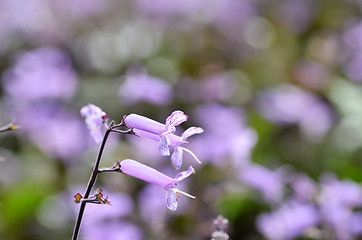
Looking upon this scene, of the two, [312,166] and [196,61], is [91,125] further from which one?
[196,61]

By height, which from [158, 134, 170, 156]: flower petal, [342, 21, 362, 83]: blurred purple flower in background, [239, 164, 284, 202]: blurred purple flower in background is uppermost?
[342, 21, 362, 83]: blurred purple flower in background

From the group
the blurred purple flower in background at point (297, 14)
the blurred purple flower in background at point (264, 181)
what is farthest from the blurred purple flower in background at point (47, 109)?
the blurred purple flower in background at point (297, 14)

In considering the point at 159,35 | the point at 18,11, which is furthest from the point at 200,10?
the point at 18,11

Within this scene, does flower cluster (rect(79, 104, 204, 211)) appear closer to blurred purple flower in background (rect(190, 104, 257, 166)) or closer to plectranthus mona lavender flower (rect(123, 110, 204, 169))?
plectranthus mona lavender flower (rect(123, 110, 204, 169))

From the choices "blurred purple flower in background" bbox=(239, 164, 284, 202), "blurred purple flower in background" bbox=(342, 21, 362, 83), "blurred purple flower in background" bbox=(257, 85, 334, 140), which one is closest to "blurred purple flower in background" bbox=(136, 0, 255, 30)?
"blurred purple flower in background" bbox=(342, 21, 362, 83)

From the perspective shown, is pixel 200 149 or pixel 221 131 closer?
pixel 200 149

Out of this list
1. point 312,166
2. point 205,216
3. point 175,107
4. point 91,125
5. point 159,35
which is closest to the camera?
point 91,125

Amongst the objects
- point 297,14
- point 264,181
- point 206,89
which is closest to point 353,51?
point 297,14
